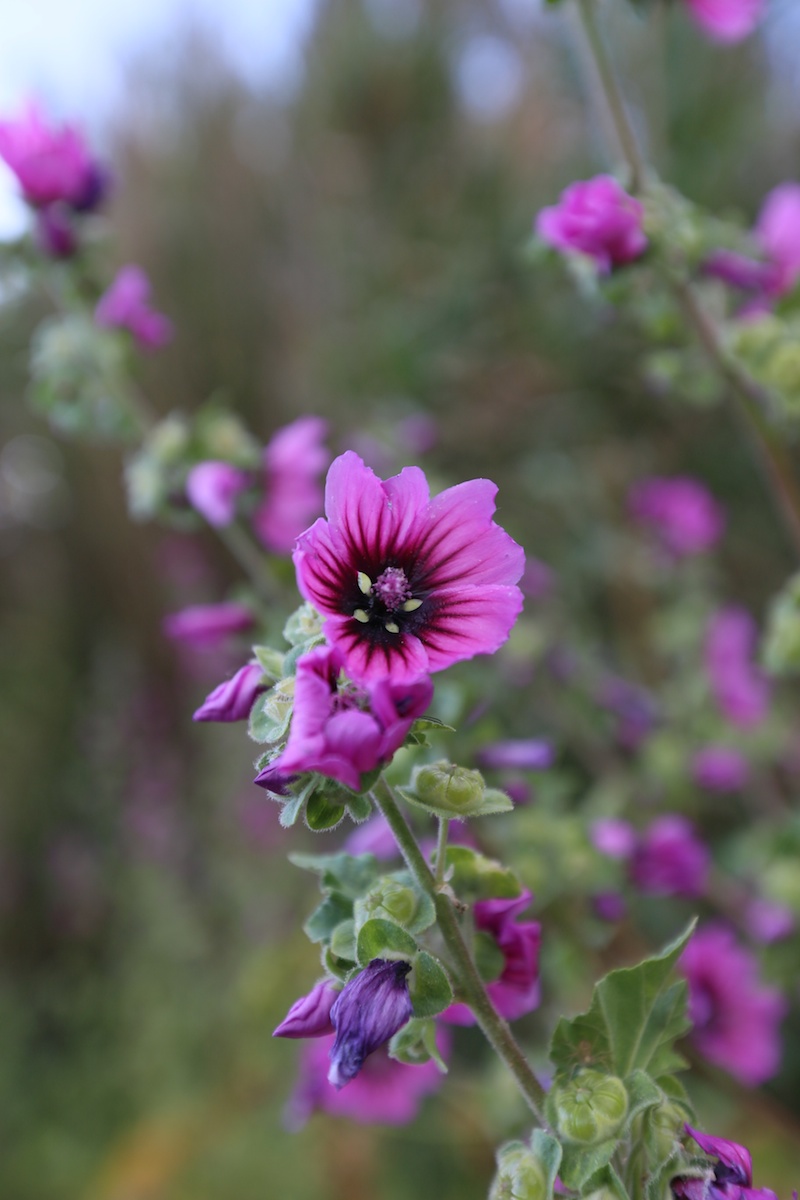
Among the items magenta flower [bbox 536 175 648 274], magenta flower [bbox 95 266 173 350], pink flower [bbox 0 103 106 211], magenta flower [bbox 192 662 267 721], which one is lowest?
magenta flower [bbox 192 662 267 721]

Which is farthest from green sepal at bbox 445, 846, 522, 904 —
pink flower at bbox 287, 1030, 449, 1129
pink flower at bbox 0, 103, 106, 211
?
pink flower at bbox 0, 103, 106, 211

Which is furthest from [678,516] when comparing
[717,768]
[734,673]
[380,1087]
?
[380,1087]

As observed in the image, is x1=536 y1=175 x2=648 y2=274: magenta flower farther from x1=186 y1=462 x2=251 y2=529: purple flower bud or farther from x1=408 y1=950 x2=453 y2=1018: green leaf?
x1=408 y1=950 x2=453 y2=1018: green leaf

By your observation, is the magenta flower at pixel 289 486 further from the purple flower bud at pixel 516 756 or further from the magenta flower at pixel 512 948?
the magenta flower at pixel 512 948

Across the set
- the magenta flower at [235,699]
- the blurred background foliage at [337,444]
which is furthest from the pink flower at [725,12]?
the magenta flower at [235,699]

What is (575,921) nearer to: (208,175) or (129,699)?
(129,699)
